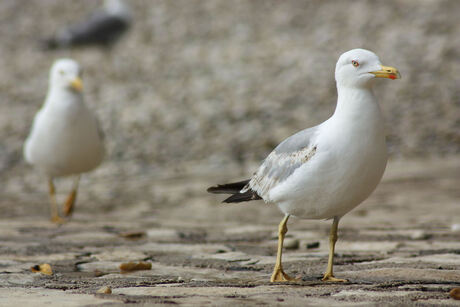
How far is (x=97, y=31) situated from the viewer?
1473 cm

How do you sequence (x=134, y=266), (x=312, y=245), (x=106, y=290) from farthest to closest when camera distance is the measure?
(x=312, y=245) → (x=134, y=266) → (x=106, y=290)

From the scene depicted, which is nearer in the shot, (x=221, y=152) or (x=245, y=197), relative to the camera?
(x=245, y=197)

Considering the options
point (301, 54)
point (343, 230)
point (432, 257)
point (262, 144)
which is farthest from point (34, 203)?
point (301, 54)

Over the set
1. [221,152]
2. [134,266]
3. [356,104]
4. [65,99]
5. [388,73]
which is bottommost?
[134,266]

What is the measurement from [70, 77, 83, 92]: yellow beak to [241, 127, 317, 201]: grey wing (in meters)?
3.07

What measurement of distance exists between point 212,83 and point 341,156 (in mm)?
9286

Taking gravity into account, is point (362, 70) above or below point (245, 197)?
above

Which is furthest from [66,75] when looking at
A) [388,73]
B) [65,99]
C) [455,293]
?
[455,293]

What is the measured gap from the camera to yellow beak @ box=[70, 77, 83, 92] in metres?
6.51

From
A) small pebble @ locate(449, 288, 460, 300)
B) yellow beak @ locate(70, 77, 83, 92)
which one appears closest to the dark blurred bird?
yellow beak @ locate(70, 77, 83, 92)

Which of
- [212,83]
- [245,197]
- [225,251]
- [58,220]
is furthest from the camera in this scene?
[212,83]

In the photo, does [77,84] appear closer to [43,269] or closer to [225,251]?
[225,251]

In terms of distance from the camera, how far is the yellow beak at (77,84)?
6512mm

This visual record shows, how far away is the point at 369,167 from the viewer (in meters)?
3.34
